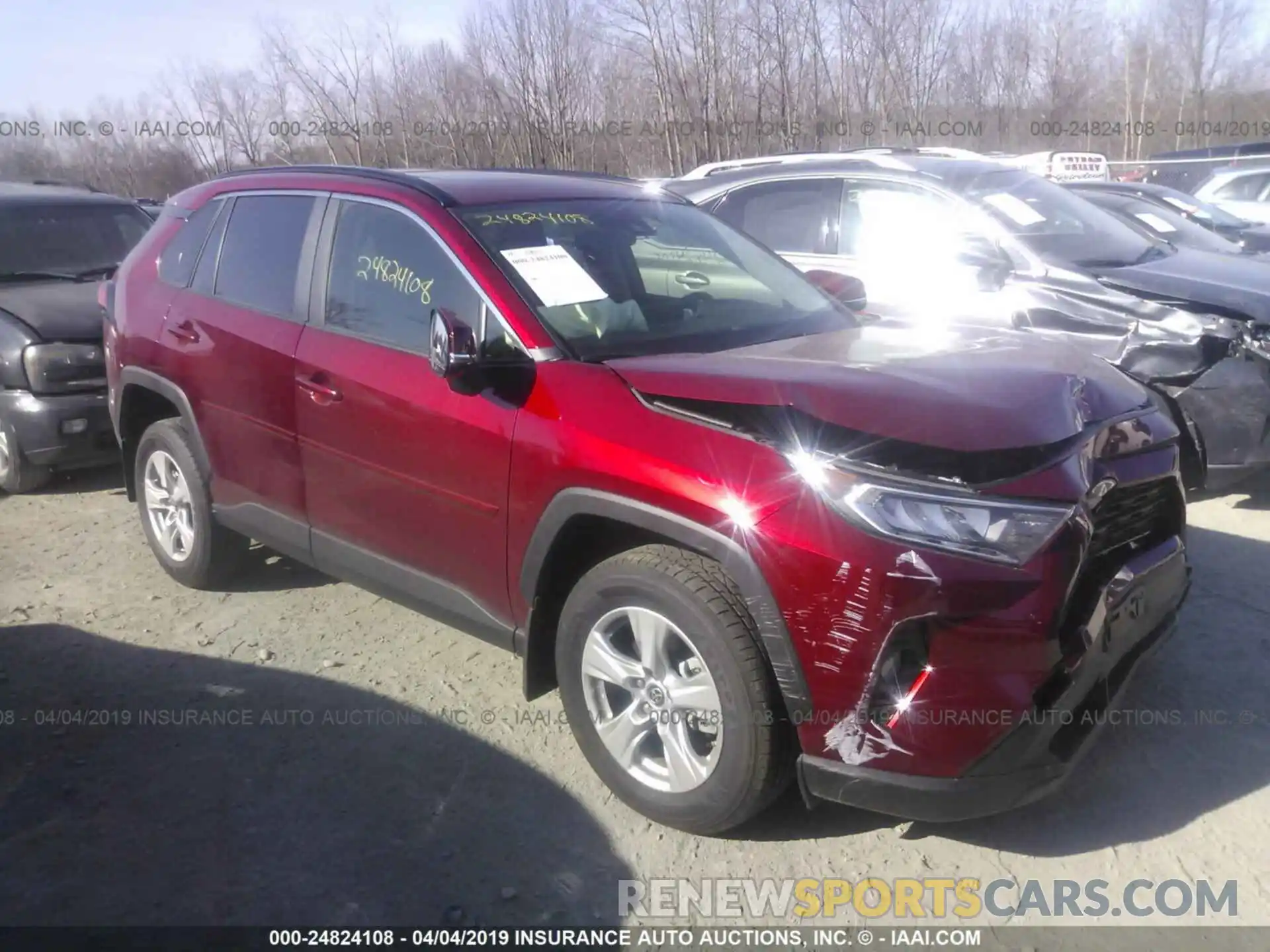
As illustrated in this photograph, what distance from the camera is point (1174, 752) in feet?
11.0

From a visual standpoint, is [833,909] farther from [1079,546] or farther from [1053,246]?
[1053,246]

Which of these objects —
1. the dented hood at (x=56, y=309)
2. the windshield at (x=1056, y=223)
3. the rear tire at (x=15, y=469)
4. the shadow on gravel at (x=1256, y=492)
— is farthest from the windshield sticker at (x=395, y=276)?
the shadow on gravel at (x=1256, y=492)

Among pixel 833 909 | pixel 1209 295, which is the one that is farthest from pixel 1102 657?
pixel 1209 295

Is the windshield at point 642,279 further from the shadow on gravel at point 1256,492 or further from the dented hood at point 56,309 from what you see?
the dented hood at point 56,309

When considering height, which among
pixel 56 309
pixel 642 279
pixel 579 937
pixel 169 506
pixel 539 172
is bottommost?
pixel 579 937

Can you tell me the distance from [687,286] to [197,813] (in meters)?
2.37

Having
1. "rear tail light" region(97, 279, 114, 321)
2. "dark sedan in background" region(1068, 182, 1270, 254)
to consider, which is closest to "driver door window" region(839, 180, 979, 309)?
"rear tail light" region(97, 279, 114, 321)

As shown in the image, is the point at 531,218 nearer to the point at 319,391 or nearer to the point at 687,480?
the point at 319,391

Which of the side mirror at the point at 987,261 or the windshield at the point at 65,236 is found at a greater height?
the windshield at the point at 65,236

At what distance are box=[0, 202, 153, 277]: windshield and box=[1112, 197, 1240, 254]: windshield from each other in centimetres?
719

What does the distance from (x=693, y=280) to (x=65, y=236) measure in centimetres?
548

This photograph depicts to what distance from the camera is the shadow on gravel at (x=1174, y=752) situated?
2988mm

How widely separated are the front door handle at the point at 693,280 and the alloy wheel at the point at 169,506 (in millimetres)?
2380

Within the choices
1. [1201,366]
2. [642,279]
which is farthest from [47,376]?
[1201,366]
